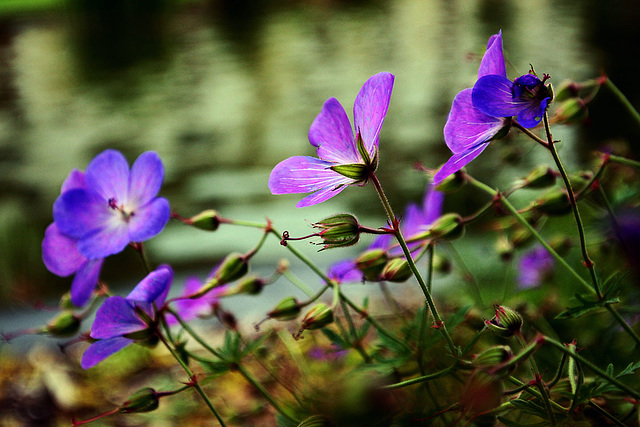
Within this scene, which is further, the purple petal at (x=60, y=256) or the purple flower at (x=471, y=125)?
the purple petal at (x=60, y=256)

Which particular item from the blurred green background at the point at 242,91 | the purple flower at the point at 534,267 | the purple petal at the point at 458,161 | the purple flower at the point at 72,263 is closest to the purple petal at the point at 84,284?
the purple flower at the point at 72,263

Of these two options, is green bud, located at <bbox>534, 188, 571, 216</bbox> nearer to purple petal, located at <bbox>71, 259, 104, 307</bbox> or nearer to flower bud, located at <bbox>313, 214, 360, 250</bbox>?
flower bud, located at <bbox>313, 214, 360, 250</bbox>

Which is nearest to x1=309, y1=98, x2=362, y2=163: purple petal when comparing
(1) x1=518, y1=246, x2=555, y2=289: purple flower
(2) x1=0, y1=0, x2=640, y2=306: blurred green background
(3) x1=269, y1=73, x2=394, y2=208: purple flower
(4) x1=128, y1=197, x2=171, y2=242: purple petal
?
(3) x1=269, y1=73, x2=394, y2=208: purple flower

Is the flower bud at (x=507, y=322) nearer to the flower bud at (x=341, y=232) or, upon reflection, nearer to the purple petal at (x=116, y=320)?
the flower bud at (x=341, y=232)

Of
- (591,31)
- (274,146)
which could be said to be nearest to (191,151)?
(274,146)

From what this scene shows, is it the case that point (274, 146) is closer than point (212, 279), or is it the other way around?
point (212, 279)

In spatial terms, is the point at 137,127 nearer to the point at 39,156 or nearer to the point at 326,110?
the point at 39,156
